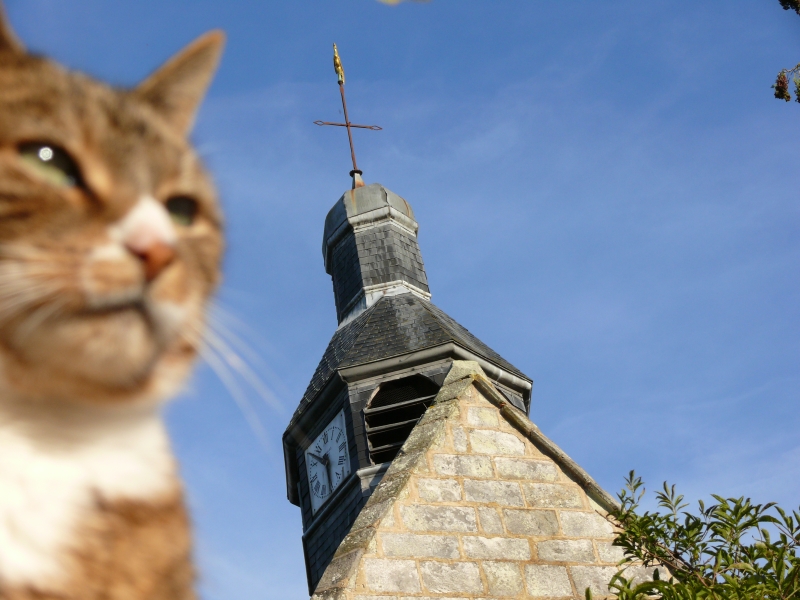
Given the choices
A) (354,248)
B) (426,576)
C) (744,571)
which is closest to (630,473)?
(744,571)

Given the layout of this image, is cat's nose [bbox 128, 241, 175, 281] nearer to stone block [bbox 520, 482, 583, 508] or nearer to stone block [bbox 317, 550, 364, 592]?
stone block [bbox 317, 550, 364, 592]

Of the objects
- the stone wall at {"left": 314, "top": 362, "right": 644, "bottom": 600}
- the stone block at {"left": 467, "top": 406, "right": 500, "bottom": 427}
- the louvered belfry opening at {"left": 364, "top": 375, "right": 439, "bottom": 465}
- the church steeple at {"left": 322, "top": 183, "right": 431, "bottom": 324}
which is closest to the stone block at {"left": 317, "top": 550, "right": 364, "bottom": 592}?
the stone wall at {"left": 314, "top": 362, "right": 644, "bottom": 600}

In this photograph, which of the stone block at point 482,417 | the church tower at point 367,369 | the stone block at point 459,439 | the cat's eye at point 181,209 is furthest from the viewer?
the church tower at point 367,369

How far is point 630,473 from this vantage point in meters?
4.85

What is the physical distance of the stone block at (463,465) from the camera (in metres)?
6.25

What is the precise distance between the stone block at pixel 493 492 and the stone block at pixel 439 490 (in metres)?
0.10

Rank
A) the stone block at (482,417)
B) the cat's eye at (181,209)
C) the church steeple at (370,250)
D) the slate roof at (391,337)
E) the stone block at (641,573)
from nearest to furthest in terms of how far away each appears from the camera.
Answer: the cat's eye at (181,209) < the stone block at (641,573) < the stone block at (482,417) < the slate roof at (391,337) < the church steeple at (370,250)

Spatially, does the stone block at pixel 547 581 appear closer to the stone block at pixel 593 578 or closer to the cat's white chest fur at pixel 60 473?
the stone block at pixel 593 578

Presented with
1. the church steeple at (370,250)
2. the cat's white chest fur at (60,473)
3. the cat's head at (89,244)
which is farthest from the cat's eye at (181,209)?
the church steeple at (370,250)

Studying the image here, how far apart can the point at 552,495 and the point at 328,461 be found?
7545 mm

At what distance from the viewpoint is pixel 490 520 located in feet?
19.8

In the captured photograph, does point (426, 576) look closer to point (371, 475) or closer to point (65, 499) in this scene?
point (65, 499)

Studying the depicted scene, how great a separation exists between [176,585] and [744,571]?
13.9ft

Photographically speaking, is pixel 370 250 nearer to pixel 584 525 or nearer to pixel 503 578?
pixel 584 525
